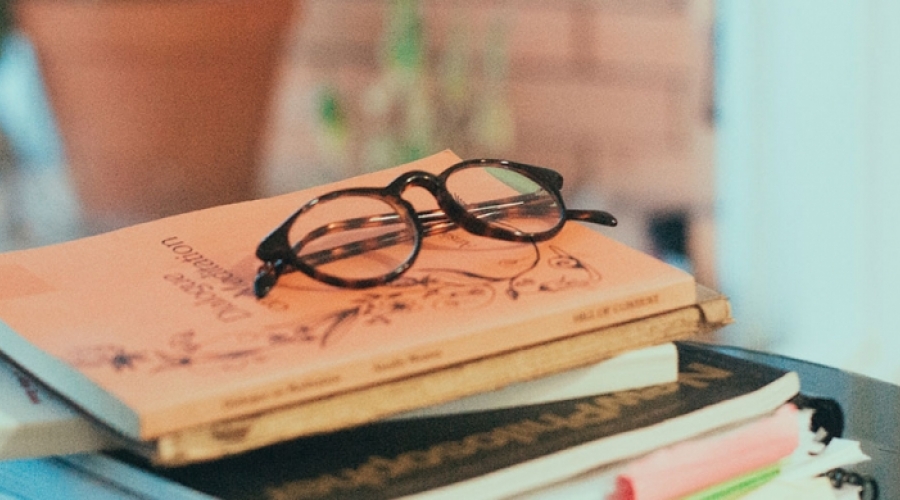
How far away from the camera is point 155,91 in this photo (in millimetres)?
1283

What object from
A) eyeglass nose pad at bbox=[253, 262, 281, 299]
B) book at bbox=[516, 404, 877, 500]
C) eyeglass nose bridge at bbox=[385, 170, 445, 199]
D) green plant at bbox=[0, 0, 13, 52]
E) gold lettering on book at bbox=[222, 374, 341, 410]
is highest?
green plant at bbox=[0, 0, 13, 52]

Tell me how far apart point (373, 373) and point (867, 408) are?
1.24 ft

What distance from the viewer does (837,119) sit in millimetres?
1302

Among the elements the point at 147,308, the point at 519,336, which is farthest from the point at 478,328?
the point at 147,308

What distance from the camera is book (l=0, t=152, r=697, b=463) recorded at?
362 mm

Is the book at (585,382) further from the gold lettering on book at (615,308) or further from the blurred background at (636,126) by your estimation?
the blurred background at (636,126)

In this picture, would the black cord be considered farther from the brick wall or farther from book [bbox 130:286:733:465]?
the brick wall

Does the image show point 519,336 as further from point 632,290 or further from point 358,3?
point 358,3

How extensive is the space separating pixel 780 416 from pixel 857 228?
0.95 meters

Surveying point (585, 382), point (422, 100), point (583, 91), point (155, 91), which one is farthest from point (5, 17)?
point (585, 382)

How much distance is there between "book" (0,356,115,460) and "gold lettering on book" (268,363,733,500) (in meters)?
0.08

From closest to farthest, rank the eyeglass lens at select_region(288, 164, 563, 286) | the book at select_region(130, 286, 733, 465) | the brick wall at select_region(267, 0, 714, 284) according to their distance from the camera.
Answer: the book at select_region(130, 286, 733, 465) < the eyeglass lens at select_region(288, 164, 563, 286) < the brick wall at select_region(267, 0, 714, 284)

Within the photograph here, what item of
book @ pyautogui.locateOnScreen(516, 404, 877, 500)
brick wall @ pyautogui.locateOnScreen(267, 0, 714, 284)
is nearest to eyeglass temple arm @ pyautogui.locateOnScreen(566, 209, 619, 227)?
book @ pyautogui.locateOnScreen(516, 404, 877, 500)

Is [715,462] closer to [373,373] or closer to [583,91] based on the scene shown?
[373,373]
